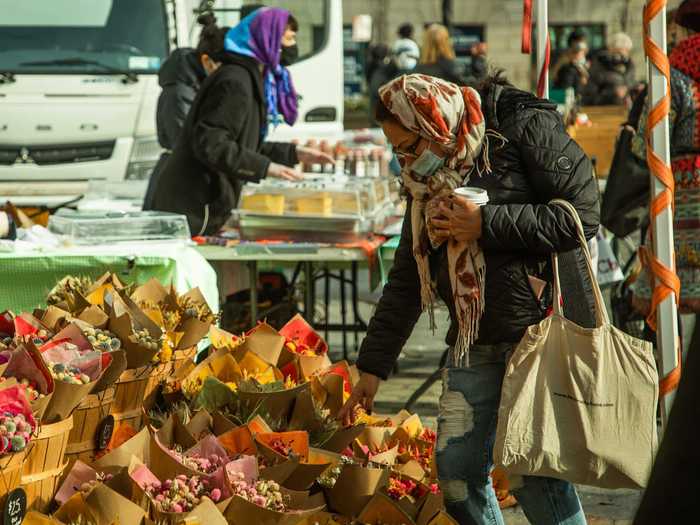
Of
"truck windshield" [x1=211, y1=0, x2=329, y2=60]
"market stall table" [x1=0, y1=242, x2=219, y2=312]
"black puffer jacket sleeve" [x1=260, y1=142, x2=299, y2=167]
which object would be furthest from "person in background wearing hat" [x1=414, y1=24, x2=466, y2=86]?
"market stall table" [x1=0, y1=242, x2=219, y2=312]

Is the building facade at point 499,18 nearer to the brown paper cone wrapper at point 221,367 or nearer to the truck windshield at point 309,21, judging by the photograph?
the truck windshield at point 309,21

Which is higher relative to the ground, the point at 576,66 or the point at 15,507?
the point at 15,507

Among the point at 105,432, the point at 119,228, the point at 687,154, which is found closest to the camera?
the point at 105,432

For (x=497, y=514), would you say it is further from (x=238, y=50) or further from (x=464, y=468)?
(x=238, y=50)

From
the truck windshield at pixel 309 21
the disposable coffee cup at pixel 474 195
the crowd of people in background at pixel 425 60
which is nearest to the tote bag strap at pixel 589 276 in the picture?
the disposable coffee cup at pixel 474 195

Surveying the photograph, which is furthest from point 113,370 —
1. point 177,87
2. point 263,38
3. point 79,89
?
point 79,89

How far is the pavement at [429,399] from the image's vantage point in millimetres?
4449

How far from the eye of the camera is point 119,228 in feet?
17.5

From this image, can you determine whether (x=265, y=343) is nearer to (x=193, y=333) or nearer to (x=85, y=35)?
(x=193, y=333)

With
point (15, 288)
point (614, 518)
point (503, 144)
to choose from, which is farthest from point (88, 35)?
point (503, 144)

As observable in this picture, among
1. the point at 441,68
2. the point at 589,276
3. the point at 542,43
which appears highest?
the point at 542,43

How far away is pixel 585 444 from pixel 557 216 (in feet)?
1.73

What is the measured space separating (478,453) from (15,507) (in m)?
1.09

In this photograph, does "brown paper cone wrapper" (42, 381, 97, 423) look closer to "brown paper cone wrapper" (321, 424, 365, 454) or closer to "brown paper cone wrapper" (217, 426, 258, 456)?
"brown paper cone wrapper" (217, 426, 258, 456)
